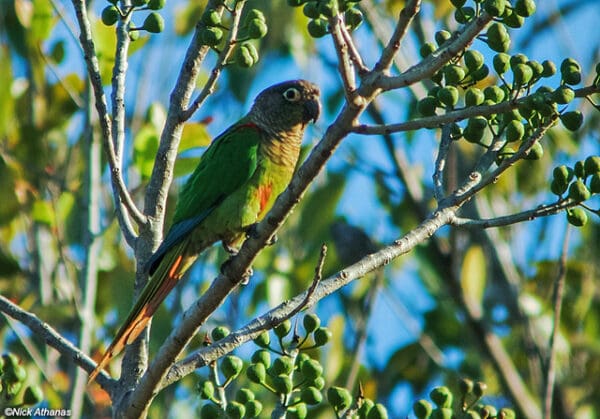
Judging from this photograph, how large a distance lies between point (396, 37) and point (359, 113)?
10.1 inches

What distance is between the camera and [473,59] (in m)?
3.35

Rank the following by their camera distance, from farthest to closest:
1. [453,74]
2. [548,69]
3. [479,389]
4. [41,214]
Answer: [41,214] → [479,389] → [548,69] → [453,74]

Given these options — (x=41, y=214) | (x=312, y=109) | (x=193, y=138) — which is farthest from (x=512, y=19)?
(x=41, y=214)

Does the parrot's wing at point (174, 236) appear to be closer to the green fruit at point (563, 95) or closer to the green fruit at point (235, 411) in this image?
the green fruit at point (235, 411)

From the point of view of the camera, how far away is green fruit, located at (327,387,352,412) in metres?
3.53

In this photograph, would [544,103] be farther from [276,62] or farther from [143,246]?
[276,62]

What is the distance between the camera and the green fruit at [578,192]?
132 inches

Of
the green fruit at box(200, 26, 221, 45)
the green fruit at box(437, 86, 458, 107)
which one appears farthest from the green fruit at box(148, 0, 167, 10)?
the green fruit at box(437, 86, 458, 107)

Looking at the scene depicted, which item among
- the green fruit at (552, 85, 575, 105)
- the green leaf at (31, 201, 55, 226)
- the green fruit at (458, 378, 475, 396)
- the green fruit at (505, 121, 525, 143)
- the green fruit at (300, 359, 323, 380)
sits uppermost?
the green leaf at (31, 201, 55, 226)

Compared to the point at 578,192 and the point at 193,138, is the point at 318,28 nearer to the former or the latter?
the point at 578,192

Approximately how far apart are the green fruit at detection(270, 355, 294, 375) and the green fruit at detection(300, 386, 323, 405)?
11 cm

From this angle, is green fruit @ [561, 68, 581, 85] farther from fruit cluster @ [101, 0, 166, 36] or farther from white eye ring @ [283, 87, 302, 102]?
white eye ring @ [283, 87, 302, 102]

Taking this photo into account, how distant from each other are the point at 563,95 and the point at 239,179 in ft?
7.81

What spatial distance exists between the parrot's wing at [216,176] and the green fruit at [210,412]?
1312 millimetres
